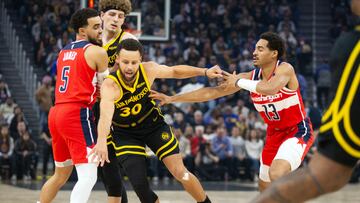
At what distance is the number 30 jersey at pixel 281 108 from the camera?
8.45m

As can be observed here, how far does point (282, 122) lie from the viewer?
8492 millimetres

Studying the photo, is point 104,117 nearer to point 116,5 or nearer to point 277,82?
point 116,5

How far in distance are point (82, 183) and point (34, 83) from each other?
43.2 feet

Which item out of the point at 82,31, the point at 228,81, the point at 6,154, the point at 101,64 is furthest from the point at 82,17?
the point at 6,154

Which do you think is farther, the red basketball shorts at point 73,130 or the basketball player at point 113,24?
the basketball player at point 113,24

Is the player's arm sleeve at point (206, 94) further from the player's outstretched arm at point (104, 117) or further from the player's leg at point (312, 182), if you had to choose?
the player's leg at point (312, 182)

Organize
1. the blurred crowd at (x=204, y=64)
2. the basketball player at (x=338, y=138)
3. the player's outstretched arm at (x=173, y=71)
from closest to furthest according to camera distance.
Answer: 1. the basketball player at (x=338, y=138)
2. the player's outstretched arm at (x=173, y=71)
3. the blurred crowd at (x=204, y=64)

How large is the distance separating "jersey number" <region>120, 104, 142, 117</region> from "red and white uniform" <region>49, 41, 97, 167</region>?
353mm

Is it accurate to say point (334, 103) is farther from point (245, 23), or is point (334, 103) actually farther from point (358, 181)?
point (245, 23)

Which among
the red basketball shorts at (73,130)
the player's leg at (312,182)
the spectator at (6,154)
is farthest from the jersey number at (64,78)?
the spectator at (6,154)

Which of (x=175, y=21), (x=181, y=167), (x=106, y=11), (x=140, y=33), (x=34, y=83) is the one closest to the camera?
(x=181, y=167)

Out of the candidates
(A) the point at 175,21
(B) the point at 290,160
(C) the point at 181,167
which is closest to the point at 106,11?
(C) the point at 181,167

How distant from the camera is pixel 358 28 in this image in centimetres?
483

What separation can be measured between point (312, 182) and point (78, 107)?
3.34 meters
